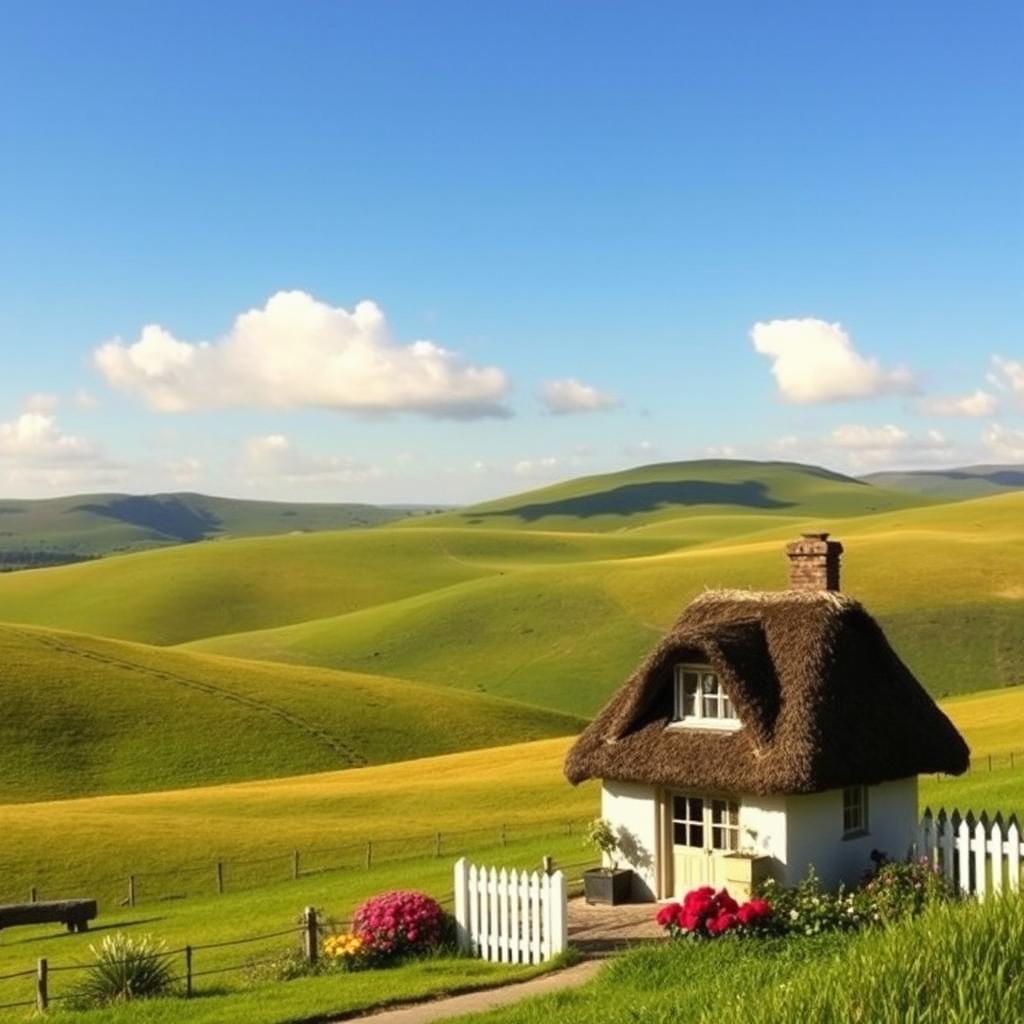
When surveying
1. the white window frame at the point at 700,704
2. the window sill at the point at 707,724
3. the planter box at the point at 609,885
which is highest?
the white window frame at the point at 700,704

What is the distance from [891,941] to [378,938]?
11.8m

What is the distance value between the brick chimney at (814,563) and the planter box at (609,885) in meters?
6.99

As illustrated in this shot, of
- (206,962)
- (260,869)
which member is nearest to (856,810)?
(206,962)

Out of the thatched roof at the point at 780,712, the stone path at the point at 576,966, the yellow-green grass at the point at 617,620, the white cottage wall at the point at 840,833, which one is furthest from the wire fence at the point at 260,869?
the yellow-green grass at the point at 617,620

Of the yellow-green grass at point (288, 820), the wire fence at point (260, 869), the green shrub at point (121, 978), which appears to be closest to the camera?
the green shrub at point (121, 978)

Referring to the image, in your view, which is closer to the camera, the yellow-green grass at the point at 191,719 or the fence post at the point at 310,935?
the fence post at the point at 310,935

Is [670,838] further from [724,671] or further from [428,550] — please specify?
[428,550]

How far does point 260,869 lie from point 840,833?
2018cm

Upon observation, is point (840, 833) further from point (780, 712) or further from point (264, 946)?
point (264, 946)

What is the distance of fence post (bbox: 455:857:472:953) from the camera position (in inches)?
862

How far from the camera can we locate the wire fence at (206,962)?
21.3m

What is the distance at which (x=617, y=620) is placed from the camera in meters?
112

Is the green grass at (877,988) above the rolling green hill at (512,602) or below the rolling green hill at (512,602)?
above

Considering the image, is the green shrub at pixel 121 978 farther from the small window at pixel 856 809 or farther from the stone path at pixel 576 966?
the small window at pixel 856 809
